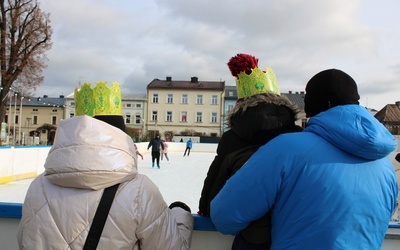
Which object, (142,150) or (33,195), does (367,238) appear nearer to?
(33,195)

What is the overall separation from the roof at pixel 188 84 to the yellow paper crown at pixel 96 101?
42.4 m

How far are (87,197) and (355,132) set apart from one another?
87cm

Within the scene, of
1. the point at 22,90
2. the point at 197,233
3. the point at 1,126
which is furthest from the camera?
the point at 22,90

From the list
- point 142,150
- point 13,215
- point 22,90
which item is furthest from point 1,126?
point 13,215

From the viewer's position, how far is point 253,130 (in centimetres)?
122

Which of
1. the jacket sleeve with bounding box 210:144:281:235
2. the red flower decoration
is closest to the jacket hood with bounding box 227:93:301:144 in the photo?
the jacket sleeve with bounding box 210:144:281:235

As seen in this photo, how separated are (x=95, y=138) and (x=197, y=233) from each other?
2.53ft

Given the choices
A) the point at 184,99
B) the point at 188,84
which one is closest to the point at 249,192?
the point at 184,99

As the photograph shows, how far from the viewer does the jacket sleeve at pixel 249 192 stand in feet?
3.65

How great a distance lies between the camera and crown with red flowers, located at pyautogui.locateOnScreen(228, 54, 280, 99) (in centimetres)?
193

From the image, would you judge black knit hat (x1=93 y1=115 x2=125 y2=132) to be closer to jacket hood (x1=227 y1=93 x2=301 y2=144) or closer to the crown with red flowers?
the crown with red flowers

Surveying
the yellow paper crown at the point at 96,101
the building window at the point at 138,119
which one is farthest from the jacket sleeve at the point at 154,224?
the building window at the point at 138,119

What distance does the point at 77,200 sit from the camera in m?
1.19

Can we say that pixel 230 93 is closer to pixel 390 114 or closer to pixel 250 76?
pixel 390 114
